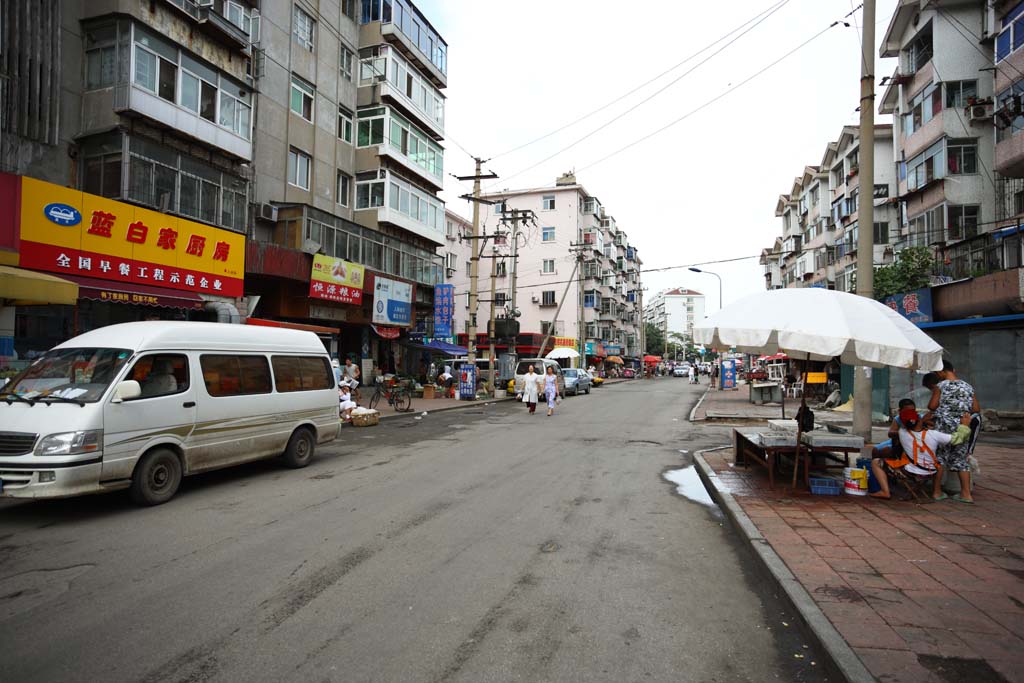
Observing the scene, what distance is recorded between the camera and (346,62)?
2684 centimetres

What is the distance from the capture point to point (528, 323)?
197ft

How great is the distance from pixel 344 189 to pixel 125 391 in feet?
71.6

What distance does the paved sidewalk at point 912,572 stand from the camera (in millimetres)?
3363

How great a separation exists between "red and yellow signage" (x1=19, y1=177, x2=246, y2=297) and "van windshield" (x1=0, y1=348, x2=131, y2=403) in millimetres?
7237

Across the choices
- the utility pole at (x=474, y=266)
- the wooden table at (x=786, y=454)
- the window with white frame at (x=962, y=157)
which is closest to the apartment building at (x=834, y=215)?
the window with white frame at (x=962, y=157)

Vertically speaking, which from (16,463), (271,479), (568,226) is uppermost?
(568,226)

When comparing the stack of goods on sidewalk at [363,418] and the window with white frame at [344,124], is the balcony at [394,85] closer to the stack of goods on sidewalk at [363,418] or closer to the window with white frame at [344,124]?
the window with white frame at [344,124]

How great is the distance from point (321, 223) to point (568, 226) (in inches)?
1568

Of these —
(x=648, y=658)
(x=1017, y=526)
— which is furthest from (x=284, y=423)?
(x=1017, y=526)

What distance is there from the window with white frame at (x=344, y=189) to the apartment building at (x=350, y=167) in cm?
5

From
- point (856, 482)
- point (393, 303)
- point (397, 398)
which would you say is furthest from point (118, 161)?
point (856, 482)

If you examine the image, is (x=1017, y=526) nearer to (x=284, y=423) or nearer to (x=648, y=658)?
(x=648, y=658)

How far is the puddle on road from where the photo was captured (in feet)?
25.9

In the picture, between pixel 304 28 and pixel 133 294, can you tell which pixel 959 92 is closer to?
pixel 304 28
